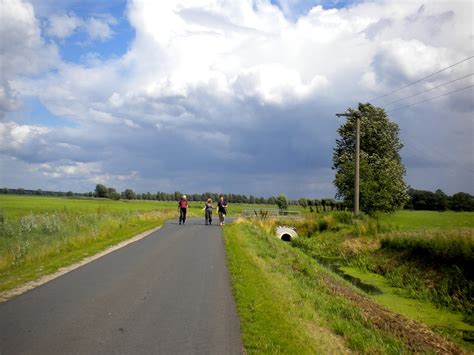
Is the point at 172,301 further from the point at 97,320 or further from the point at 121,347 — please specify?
the point at 121,347

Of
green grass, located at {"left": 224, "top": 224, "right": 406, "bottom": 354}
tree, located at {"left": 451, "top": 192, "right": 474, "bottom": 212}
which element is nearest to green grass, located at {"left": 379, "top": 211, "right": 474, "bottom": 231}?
green grass, located at {"left": 224, "top": 224, "right": 406, "bottom": 354}

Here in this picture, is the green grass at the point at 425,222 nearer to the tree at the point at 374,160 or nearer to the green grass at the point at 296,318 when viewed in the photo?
the tree at the point at 374,160

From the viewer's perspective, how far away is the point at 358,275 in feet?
69.5

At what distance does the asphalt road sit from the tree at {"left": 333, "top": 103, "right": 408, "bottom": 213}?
30.1m

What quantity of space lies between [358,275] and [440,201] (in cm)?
7642

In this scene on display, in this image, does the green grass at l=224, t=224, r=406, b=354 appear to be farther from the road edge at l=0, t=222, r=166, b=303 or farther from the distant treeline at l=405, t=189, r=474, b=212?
the distant treeline at l=405, t=189, r=474, b=212

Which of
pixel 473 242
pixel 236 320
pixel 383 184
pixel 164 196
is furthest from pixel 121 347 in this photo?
pixel 164 196

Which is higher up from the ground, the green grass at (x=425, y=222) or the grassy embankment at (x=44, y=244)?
the green grass at (x=425, y=222)

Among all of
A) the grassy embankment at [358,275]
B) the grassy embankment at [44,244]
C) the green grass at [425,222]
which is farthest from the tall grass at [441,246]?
the grassy embankment at [44,244]

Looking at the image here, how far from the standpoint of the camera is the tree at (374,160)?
137 feet

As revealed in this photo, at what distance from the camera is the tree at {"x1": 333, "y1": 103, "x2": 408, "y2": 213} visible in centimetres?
4191

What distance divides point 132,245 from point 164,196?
455 feet

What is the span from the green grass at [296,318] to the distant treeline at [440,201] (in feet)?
217

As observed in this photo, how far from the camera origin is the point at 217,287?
37.0 ft
